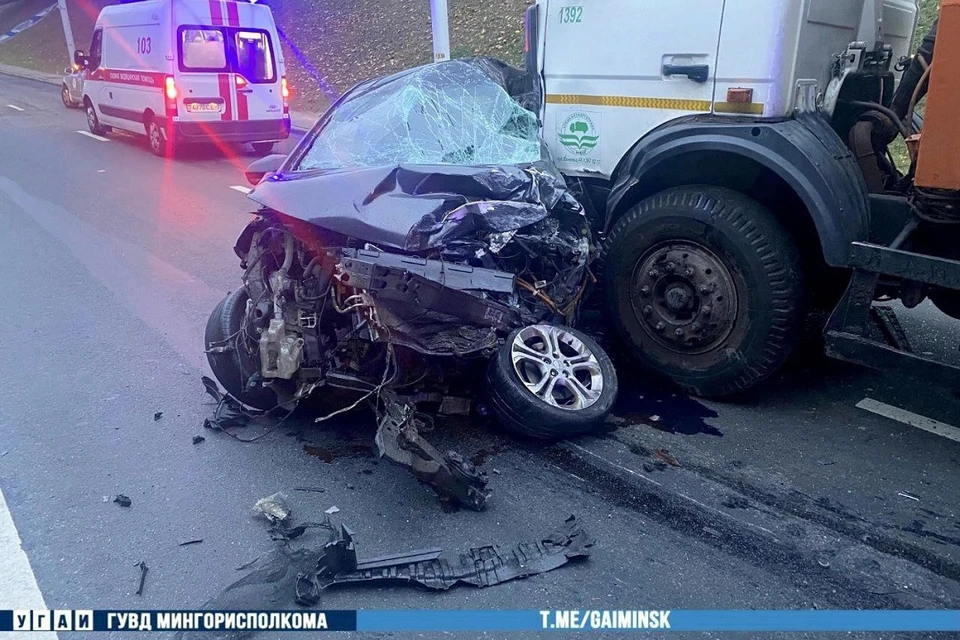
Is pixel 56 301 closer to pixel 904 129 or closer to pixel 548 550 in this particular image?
pixel 548 550

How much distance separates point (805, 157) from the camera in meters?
3.80

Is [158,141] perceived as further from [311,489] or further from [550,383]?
[550,383]

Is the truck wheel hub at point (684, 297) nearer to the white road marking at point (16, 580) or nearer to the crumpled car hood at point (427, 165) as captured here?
the crumpled car hood at point (427, 165)

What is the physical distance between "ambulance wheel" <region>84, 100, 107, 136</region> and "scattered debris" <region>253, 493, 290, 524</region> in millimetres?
14051

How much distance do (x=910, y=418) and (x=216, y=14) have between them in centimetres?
1170

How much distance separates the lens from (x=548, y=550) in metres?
3.10

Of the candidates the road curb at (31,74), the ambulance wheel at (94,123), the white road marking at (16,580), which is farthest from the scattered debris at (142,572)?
the road curb at (31,74)

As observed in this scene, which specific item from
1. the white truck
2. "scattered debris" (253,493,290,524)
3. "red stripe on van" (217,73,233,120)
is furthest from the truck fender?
"red stripe on van" (217,73,233,120)

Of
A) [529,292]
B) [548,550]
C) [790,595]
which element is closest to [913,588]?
[790,595]

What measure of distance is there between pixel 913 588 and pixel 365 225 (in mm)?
2775

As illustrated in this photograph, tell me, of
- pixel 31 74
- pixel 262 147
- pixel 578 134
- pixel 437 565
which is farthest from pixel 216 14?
pixel 31 74

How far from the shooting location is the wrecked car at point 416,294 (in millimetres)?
3637

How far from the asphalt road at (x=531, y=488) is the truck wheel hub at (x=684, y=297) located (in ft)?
1.27

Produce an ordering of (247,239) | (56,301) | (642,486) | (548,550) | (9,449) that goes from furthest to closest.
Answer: (56,301) → (247,239) → (9,449) → (642,486) → (548,550)
